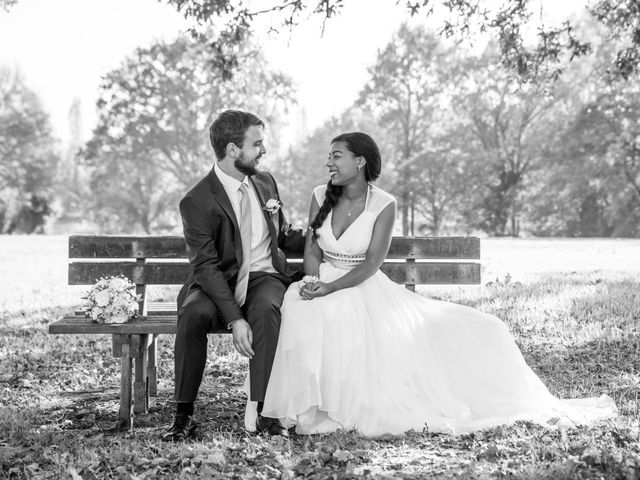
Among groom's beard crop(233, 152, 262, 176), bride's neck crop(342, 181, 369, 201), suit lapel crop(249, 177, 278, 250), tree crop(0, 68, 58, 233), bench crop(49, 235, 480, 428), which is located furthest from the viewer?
tree crop(0, 68, 58, 233)

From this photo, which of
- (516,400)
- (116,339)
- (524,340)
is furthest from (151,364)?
(524,340)

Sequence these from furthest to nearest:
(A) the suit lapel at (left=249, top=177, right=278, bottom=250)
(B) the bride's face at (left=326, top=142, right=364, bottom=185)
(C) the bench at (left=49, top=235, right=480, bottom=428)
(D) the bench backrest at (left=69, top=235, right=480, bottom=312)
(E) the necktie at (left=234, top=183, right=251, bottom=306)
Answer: (D) the bench backrest at (left=69, top=235, right=480, bottom=312), (C) the bench at (left=49, top=235, right=480, bottom=428), (B) the bride's face at (left=326, top=142, right=364, bottom=185), (A) the suit lapel at (left=249, top=177, right=278, bottom=250), (E) the necktie at (left=234, top=183, right=251, bottom=306)

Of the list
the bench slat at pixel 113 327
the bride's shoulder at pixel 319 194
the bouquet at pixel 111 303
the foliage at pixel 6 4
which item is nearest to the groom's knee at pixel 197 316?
the bench slat at pixel 113 327

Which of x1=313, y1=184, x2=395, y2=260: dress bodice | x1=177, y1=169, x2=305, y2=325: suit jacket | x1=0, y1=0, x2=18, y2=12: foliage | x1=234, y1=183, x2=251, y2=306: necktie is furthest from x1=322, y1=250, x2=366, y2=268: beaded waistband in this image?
x1=0, y1=0, x2=18, y2=12: foliage

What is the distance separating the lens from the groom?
15.3ft

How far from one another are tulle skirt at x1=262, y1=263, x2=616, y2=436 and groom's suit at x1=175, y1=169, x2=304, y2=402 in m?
0.14

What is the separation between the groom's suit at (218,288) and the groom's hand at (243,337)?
0.13 ft

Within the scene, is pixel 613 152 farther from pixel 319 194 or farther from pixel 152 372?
pixel 152 372

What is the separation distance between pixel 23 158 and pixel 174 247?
42.1 m

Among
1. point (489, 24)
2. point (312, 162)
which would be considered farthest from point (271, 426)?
point (312, 162)

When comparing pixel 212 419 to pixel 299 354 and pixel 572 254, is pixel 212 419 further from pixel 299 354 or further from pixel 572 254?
pixel 572 254

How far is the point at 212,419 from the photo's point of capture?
5.20 meters

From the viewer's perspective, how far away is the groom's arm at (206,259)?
479 cm

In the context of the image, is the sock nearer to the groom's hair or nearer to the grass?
the grass
